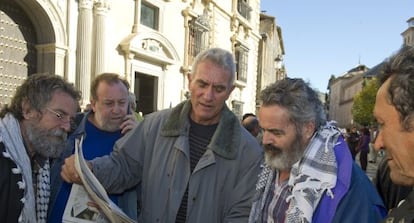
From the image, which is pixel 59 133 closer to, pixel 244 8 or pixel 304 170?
pixel 304 170

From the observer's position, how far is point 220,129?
2570 mm

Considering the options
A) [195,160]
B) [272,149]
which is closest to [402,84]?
[272,149]

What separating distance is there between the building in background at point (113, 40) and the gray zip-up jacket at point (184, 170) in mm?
8167

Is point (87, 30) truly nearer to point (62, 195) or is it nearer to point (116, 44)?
point (116, 44)

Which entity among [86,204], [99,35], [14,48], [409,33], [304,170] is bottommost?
[86,204]

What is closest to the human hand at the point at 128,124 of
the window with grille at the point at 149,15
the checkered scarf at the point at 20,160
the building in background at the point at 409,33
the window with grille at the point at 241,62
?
the checkered scarf at the point at 20,160

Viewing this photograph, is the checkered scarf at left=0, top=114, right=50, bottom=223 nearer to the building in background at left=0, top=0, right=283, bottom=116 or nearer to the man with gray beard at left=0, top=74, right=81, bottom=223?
the man with gray beard at left=0, top=74, right=81, bottom=223

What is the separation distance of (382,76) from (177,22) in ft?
48.2

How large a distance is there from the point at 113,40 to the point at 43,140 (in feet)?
33.5

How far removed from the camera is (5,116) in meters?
2.55

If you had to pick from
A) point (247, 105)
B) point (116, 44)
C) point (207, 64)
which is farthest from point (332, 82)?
point (207, 64)

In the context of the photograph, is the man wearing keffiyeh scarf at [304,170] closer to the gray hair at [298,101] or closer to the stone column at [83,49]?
the gray hair at [298,101]

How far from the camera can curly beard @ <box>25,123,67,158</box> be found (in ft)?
8.23

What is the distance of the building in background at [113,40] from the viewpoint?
1003 centimetres
